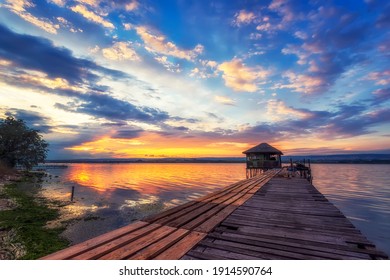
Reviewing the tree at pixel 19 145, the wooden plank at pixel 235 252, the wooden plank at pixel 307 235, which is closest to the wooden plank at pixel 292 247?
the wooden plank at pixel 235 252

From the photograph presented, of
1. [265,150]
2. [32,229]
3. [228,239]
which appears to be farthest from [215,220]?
[265,150]

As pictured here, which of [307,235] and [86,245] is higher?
[86,245]

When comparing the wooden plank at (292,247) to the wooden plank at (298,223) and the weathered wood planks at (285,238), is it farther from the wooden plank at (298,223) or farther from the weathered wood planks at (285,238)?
the wooden plank at (298,223)

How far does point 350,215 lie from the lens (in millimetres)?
18688

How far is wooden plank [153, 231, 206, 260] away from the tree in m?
57.8

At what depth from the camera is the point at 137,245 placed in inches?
145

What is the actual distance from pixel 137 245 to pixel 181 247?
77 cm

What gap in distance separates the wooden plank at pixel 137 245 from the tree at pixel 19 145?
57227 mm

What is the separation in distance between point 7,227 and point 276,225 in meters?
15.3

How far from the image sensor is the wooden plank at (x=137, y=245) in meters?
3.31

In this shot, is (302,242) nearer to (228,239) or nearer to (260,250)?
(260,250)

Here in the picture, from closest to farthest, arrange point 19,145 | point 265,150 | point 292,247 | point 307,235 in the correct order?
point 292,247 < point 307,235 < point 265,150 < point 19,145

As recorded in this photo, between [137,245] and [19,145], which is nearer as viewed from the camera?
[137,245]
